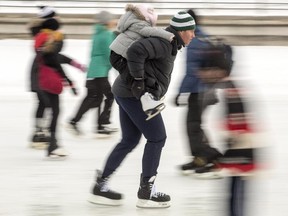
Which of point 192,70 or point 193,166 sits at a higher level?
point 192,70

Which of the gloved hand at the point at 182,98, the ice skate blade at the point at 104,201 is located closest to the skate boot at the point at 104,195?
the ice skate blade at the point at 104,201

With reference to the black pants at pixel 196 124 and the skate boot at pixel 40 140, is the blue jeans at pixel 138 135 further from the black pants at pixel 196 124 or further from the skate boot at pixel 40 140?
the skate boot at pixel 40 140

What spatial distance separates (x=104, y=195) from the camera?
584cm

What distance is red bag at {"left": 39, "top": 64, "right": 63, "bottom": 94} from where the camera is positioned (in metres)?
7.08

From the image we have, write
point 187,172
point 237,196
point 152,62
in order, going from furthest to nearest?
point 187,172 → point 152,62 → point 237,196

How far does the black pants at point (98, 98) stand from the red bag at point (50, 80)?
1.02m

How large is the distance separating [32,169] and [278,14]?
35.4ft

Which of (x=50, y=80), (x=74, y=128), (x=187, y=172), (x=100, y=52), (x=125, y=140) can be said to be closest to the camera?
(x=125, y=140)

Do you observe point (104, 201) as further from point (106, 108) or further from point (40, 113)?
point (106, 108)

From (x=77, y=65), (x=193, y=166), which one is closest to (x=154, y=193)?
(x=193, y=166)

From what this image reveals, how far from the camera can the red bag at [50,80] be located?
708cm

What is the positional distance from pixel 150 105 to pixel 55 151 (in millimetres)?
2054

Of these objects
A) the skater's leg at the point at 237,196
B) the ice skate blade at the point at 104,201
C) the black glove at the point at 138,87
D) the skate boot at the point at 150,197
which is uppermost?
the black glove at the point at 138,87

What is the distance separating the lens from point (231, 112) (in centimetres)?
443
